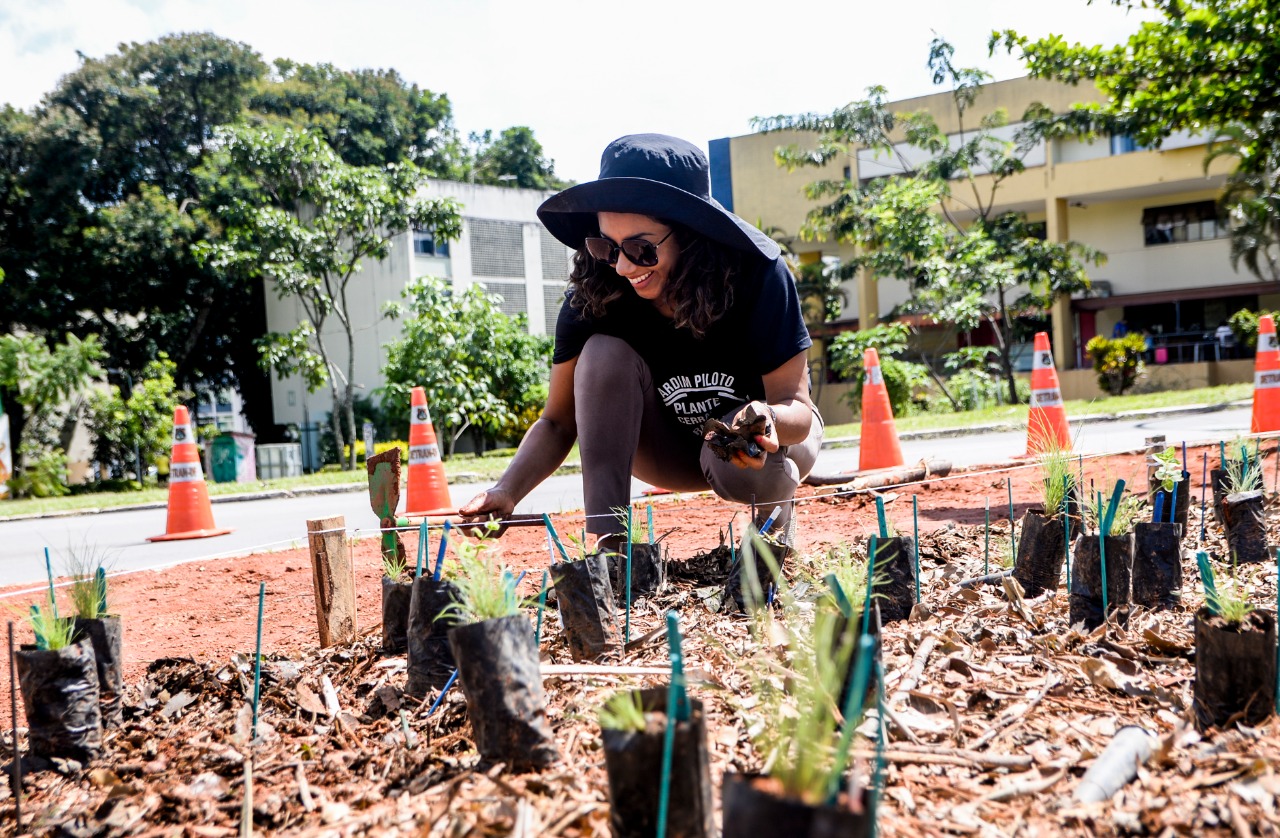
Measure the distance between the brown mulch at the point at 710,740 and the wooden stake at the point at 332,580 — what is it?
0.29 feet

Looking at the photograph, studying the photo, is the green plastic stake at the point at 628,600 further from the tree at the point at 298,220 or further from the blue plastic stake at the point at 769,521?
the tree at the point at 298,220

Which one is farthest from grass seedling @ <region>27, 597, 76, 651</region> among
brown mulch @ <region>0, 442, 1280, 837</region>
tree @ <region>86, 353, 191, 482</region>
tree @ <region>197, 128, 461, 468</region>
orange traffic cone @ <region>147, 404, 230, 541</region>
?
tree @ <region>86, 353, 191, 482</region>

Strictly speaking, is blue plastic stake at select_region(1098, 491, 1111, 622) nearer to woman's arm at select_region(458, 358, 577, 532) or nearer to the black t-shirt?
the black t-shirt

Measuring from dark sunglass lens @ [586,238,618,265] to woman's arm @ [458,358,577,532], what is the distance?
0.50 m

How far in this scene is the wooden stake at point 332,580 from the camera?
9.04ft

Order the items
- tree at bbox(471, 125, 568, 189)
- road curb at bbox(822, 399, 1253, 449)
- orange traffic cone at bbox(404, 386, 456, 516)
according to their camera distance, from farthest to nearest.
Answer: tree at bbox(471, 125, 568, 189)
road curb at bbox(822, 399, 1253, 449)
orange traffic cone at bbox(404, 386, 456, 516)

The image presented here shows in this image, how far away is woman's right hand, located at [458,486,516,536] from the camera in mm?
2867

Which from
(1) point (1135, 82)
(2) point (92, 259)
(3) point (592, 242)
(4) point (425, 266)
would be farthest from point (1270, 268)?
(2) point (92, 259)

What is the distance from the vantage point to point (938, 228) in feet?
66.7

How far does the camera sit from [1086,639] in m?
2.21

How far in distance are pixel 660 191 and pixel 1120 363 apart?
2176cm

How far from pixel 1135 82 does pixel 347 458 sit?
18211 mm

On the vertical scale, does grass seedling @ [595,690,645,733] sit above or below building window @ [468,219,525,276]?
below

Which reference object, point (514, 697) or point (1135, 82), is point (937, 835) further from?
point (1135, 82)
